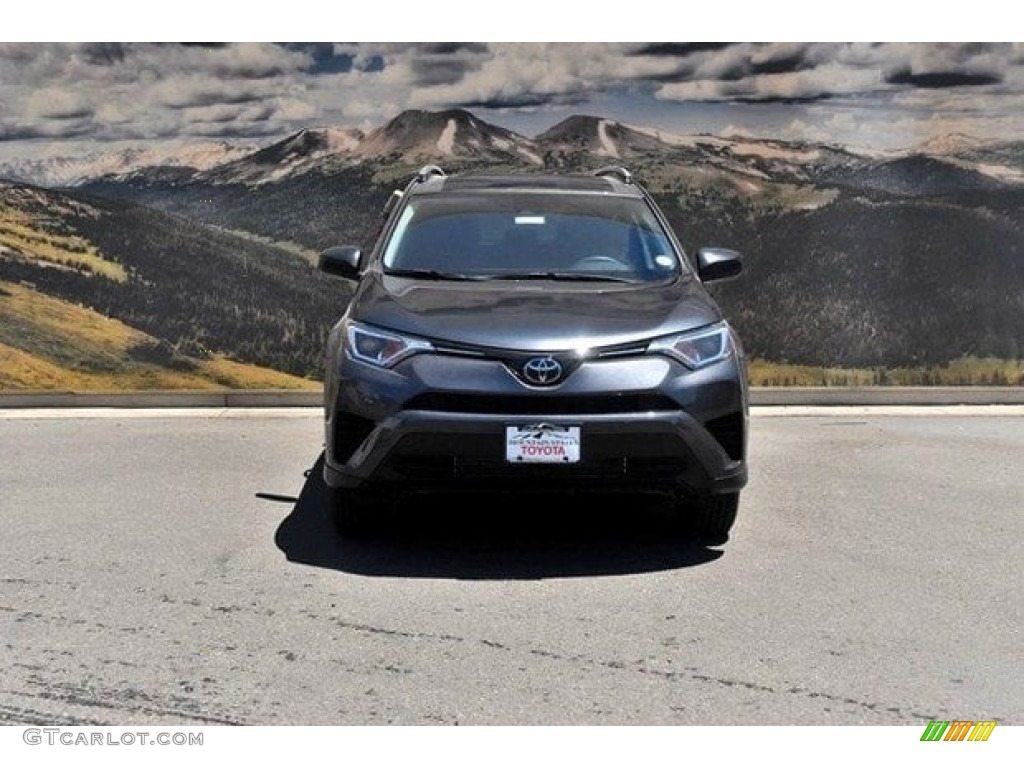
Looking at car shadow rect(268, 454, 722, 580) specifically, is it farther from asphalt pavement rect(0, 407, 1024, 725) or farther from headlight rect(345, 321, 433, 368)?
headlight rect(345, 321, 433, 368)

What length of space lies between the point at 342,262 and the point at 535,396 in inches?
68.9

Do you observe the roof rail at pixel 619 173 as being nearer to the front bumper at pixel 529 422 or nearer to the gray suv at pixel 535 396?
the gray suv at pixel 535 396

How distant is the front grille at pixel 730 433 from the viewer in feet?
20.2

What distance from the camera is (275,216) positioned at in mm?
11719

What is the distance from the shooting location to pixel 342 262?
7297 mm

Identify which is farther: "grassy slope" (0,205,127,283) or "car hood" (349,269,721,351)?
"grassy slope" (0,205,127,283)

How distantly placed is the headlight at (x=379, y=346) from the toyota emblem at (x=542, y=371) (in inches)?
16.7

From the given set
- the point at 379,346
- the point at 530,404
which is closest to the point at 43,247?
the point at 379,346

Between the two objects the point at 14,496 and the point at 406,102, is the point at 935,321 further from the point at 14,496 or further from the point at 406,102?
the point at 14,496

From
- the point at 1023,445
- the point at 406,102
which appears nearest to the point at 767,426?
the point at 1023,445

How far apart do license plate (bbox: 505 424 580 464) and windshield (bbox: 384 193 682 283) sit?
1234 millimetres

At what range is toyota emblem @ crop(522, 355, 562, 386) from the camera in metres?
5.98
